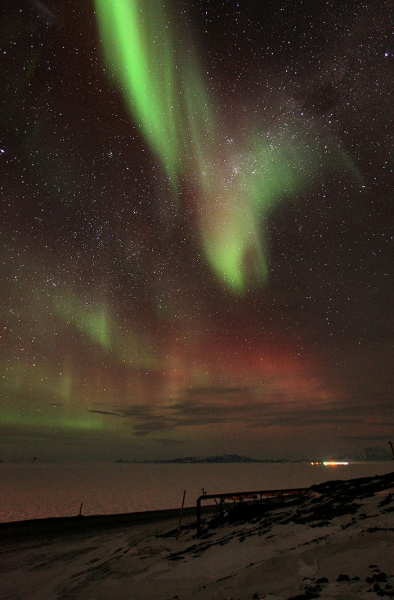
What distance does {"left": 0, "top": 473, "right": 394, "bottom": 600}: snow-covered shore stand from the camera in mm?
8477

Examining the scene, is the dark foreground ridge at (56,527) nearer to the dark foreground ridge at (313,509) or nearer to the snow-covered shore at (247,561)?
the dark foreground ridge at (313,509)

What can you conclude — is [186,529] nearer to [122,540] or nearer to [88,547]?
[122,540]

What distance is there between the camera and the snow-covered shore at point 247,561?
27.8 feet

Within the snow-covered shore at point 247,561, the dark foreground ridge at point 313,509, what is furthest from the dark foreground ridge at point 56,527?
the snow-covered shore at point 247,561

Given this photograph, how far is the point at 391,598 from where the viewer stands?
21.5ft

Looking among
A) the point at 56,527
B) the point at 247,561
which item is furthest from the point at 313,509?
the point at 56,527

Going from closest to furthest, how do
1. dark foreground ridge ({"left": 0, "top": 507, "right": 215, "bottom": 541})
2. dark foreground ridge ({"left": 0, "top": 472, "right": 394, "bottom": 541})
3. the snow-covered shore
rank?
the snow-covered shore, dark foreground ridge ({"left": 0, "top": 472, "right": 394, "bottom": 541}), dark foreground ridge ({"left": 0, "top": 507, "right": 215, "bottom": 541})

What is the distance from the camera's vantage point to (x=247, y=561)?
11.7 meters

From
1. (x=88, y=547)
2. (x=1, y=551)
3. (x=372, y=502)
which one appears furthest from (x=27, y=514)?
(x=372, y=502)

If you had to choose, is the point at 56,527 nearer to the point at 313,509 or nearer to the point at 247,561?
the point at 313,509

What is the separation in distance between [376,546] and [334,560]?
1217 millimetres

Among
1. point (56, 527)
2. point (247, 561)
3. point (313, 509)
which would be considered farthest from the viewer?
point (56, 527)

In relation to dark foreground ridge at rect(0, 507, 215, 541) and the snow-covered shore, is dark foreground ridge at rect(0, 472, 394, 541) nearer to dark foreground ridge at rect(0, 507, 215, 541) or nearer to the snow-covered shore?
dark foreground ridge at rect(0, 507, 215, 541)

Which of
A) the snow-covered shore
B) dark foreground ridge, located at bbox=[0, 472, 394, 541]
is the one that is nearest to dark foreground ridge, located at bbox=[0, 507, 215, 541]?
dark foreground ridge, located at bbox=[0, 472, 394, 541]
